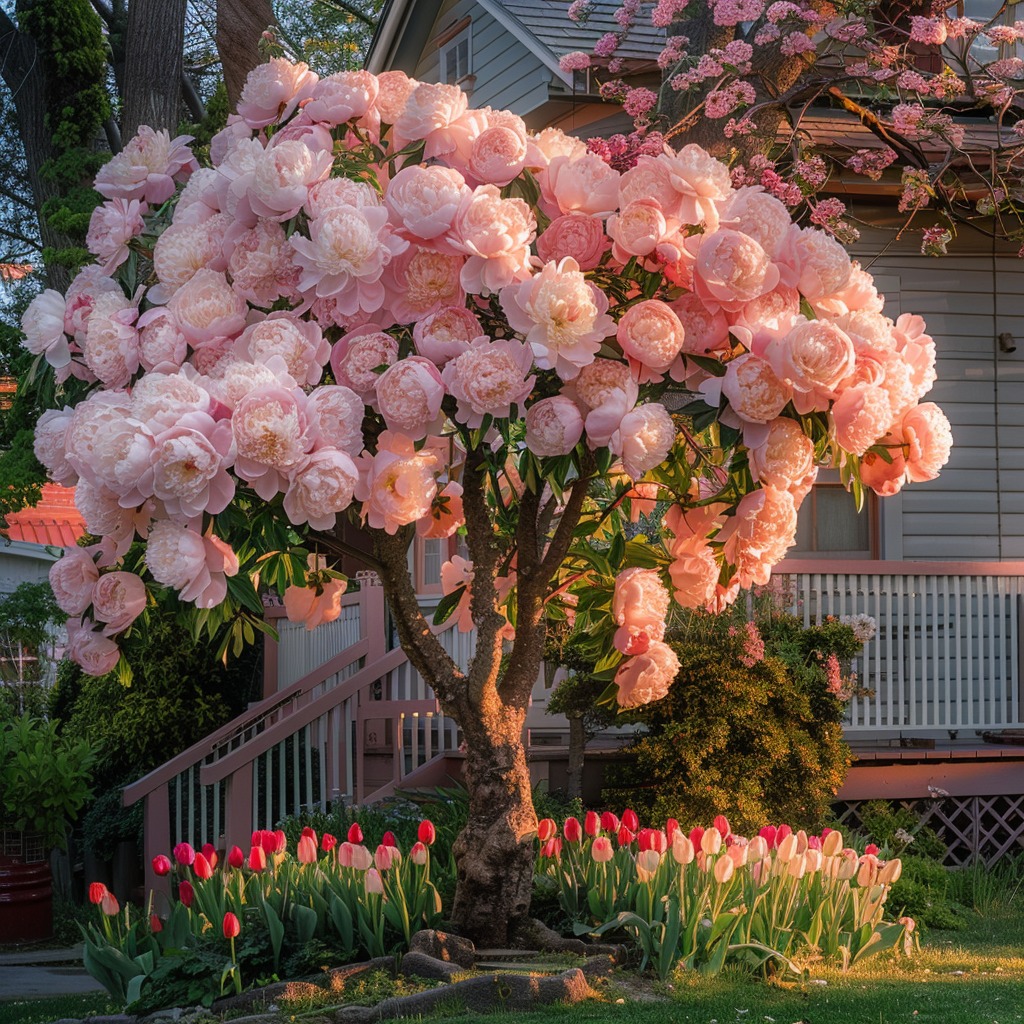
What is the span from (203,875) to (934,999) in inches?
112

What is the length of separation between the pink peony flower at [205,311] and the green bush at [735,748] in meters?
4.50

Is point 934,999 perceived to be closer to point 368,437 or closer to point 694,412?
point 694,412

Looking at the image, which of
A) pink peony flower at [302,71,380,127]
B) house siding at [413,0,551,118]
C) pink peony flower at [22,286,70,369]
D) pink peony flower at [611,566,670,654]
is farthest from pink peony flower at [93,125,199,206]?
house siding at [413,0,551,118]

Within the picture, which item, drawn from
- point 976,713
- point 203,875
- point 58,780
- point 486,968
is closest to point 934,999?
point 486,968

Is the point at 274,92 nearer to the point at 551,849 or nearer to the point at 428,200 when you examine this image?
the point at 428,200

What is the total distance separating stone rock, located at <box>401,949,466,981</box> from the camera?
16.4 ft

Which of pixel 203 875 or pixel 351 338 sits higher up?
pixel 351 338

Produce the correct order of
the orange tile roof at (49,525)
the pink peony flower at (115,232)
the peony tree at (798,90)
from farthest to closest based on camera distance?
1. the orange tile roof at (49,525)
2. the peony tree at (798,90)
3. the pink peony flower at (115,232)

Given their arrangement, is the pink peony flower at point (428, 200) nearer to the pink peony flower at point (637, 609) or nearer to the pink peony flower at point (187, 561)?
the pink peony flower at point (187, 561)

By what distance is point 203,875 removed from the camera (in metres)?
5.49

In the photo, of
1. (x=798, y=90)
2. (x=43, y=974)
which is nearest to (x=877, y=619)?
(x=798, y=90)

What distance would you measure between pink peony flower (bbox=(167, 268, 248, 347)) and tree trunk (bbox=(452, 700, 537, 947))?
1929 mm

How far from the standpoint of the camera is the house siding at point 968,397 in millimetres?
11438

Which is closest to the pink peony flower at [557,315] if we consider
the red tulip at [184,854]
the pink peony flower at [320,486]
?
the pink peony flower at [320,486]
